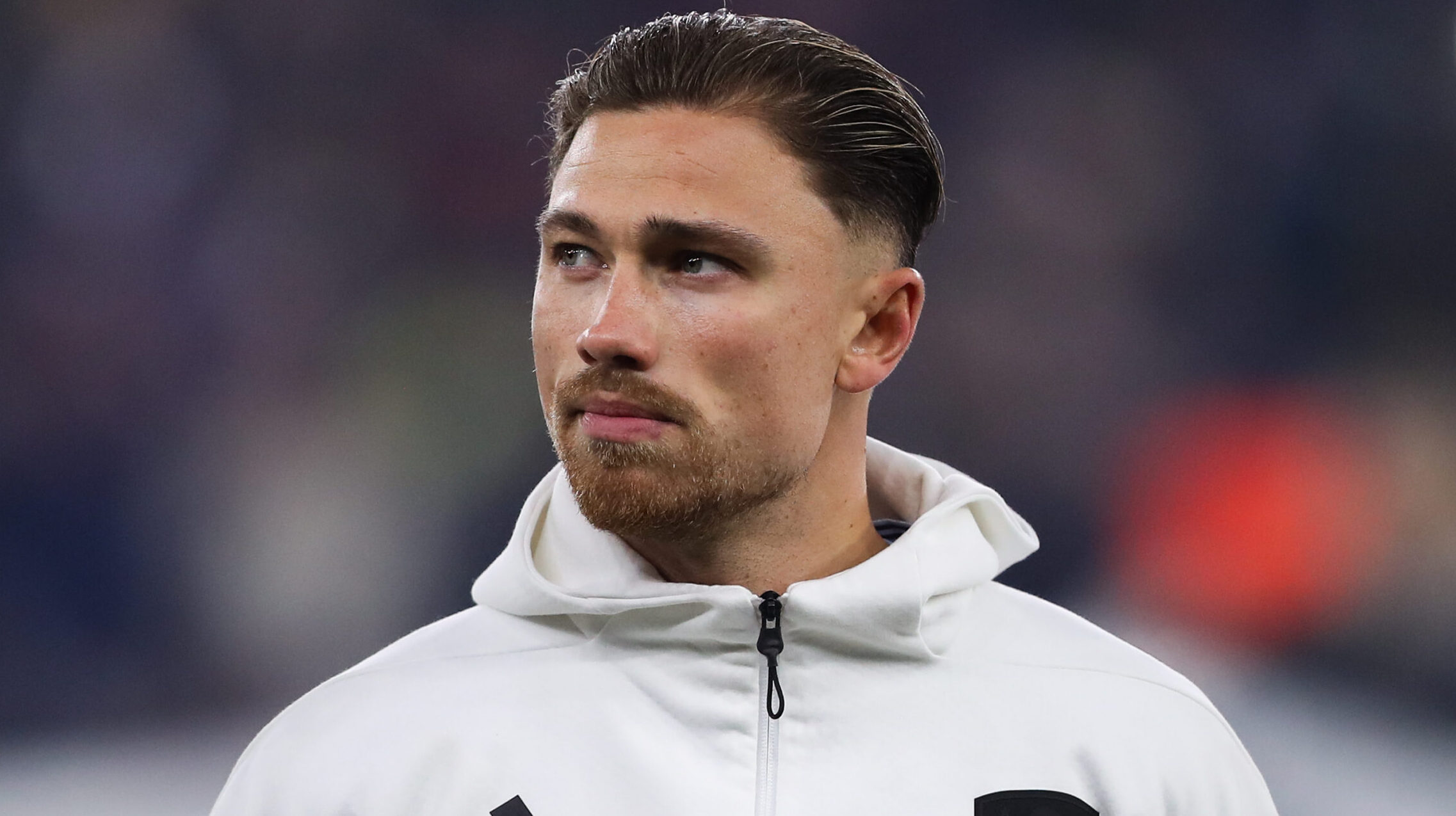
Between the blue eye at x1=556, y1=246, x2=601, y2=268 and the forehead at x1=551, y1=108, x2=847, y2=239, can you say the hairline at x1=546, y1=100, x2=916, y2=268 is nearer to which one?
the forehead at x1=551, y1=108, x2=847, y2=239

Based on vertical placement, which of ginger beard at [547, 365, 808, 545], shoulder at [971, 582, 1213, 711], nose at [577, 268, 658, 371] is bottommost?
shoulder at [971, 582, 1213, 711]

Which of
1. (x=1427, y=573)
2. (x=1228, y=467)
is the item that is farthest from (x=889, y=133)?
(x=1427, y=573)

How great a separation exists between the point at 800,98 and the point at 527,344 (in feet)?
9.10

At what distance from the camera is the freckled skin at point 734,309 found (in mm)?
1780

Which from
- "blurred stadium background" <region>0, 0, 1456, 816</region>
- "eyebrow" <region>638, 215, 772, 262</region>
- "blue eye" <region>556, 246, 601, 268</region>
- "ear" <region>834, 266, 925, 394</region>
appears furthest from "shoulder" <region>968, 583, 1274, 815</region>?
"blurred stadium background" <region>0, 0, 1456, 816</region>

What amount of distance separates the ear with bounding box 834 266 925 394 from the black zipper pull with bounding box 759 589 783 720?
0.36m

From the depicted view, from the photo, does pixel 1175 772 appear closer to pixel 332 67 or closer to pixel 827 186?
pixel 827 186

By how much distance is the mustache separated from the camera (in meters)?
1.75

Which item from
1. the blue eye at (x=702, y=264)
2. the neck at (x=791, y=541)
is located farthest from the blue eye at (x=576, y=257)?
the neck at (x=791, y=541)

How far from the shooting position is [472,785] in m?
1.77

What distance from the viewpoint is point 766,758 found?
5.82 feet

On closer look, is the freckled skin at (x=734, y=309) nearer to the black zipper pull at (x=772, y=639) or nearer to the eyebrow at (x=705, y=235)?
the eyebrow at (x=705, y=235)

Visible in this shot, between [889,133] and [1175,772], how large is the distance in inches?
40.3

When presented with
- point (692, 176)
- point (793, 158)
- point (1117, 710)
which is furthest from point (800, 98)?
point (1117, 710)
